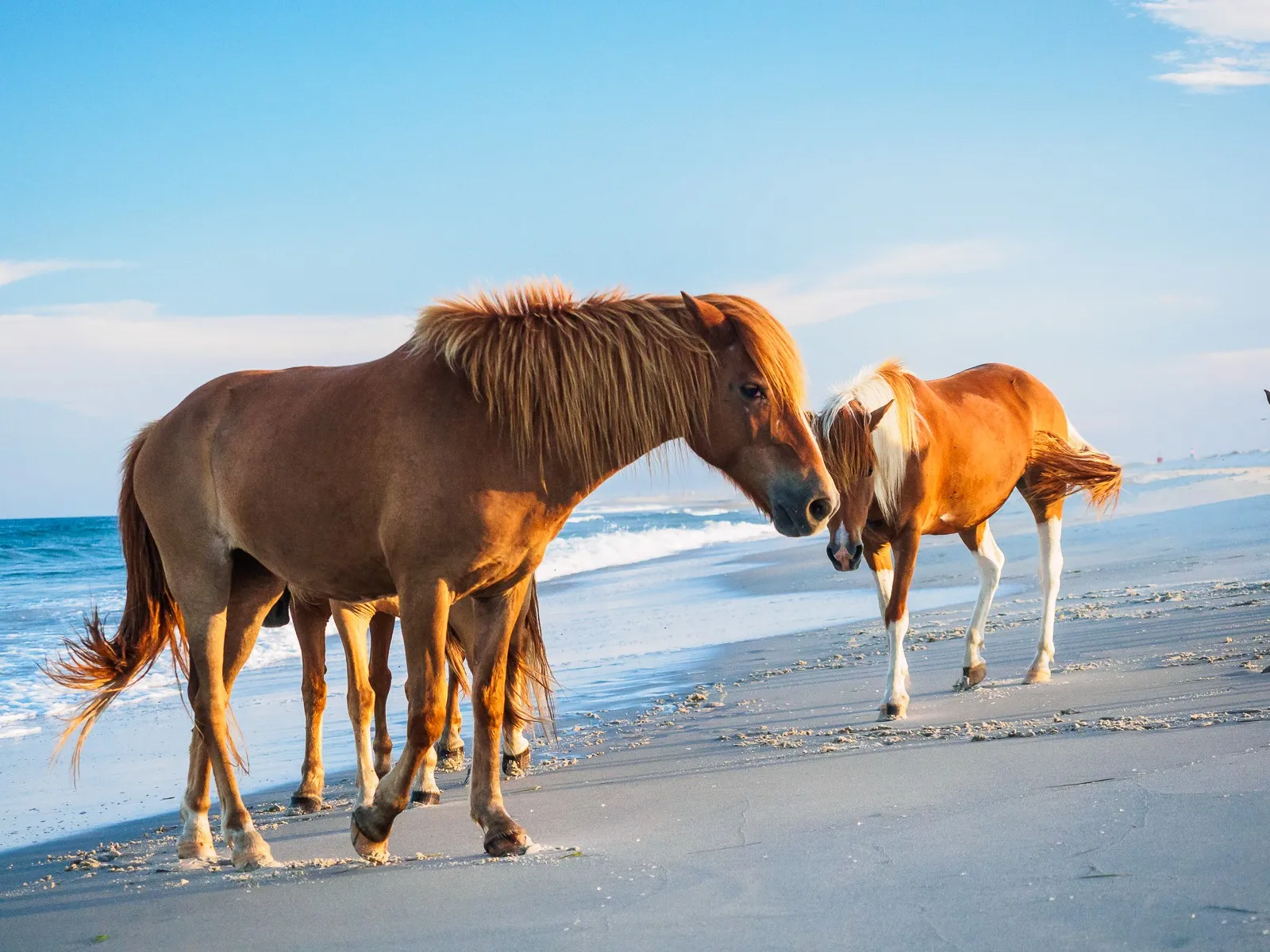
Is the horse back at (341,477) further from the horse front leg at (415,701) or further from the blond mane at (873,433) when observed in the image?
the blond mane at (873,433)

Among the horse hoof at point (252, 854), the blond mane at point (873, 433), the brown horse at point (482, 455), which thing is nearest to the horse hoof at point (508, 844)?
the brown horse at point (482, 455)

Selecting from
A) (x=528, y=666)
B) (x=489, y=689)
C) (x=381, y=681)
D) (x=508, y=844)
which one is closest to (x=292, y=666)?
(x=381, y=681)

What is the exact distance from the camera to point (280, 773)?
19.7 ft

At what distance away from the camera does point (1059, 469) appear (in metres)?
7.99

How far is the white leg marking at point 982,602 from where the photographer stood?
22.3ft

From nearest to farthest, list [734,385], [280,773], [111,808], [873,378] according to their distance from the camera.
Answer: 1. [734,385]
2. [111,808]
3. [280,773]
4. [873,378]

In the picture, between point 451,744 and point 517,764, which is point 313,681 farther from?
point 517,764

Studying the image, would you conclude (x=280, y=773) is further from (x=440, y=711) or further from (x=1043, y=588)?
(x=1043, y=588)

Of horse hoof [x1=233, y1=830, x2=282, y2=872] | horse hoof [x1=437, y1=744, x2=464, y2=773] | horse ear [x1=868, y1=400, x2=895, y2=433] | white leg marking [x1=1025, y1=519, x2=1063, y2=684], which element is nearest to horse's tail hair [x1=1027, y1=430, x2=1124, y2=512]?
white leg marking [x1=1025, y1=519, x2=1063, y2=684]

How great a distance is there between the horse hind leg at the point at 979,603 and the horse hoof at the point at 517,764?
Result: 8.80ft

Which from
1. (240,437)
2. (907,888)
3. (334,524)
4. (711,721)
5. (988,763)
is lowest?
(711,721)

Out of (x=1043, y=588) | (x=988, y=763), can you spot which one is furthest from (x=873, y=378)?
(x=988, y=763)

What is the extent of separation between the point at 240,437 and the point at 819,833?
2.43 m

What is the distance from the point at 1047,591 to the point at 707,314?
4.58 meters
